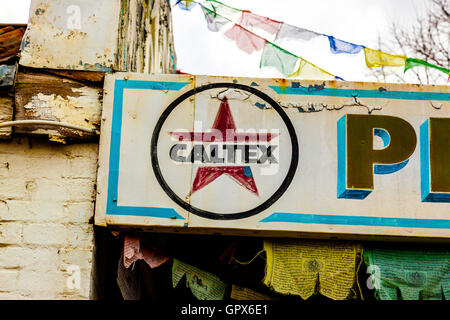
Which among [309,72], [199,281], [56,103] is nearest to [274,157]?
[199,281]

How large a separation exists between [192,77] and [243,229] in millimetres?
1189

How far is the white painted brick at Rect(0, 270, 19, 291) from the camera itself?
3.95m

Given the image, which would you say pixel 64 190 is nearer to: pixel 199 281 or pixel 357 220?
pixel 199 281

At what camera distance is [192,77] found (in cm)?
431

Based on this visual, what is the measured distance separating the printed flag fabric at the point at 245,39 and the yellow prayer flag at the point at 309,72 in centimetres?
49

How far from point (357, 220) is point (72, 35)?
251cm

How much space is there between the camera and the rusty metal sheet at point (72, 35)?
4.31 m

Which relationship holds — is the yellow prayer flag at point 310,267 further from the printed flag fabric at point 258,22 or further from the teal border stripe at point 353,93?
the printed flag fabric at point 258,22

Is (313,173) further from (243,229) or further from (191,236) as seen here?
(191,236)

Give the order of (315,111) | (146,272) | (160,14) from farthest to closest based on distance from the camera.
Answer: (160,14)
(146,272)
(315,111)
